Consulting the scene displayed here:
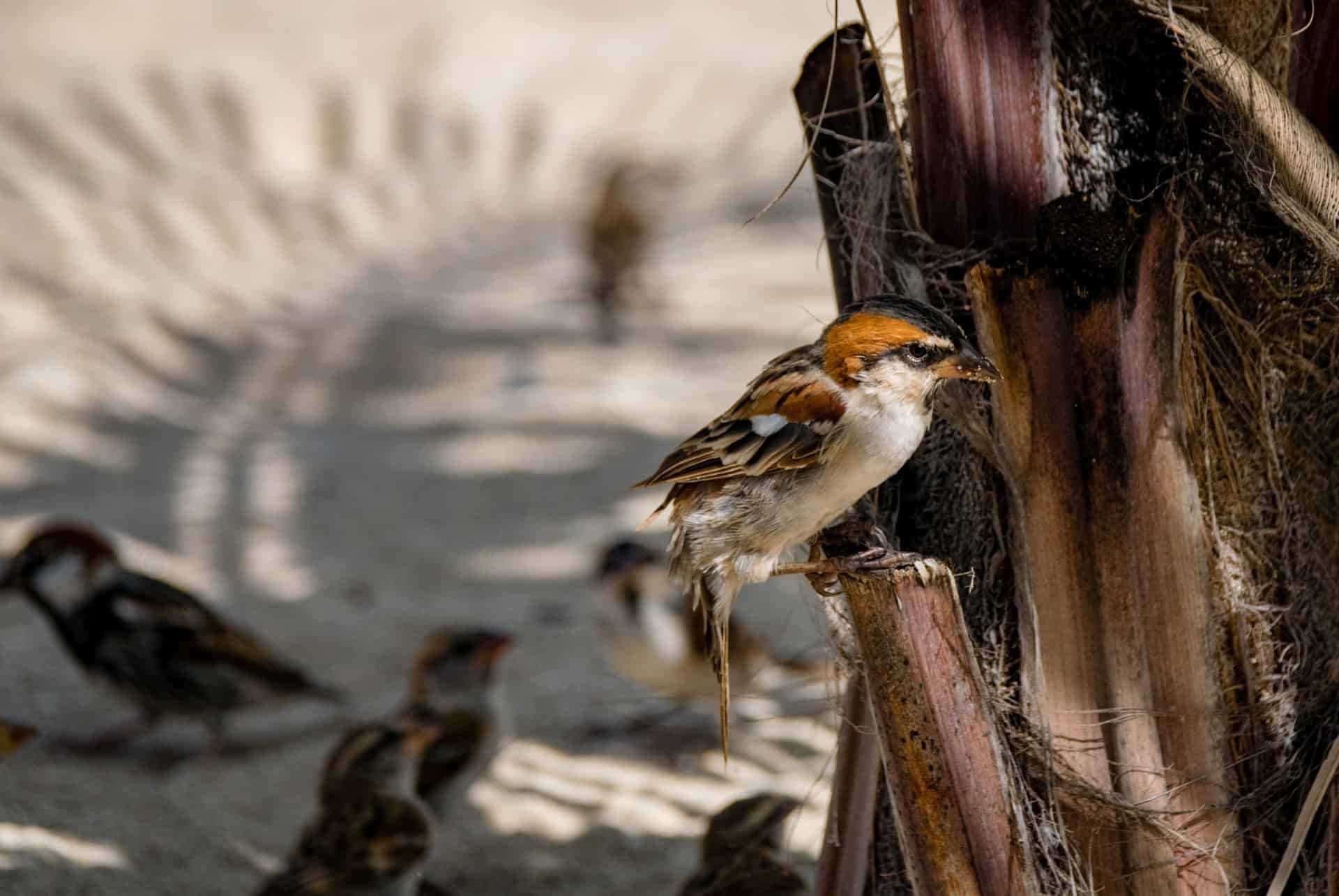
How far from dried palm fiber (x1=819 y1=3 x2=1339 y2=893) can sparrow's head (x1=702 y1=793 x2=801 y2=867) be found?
3.74 feet

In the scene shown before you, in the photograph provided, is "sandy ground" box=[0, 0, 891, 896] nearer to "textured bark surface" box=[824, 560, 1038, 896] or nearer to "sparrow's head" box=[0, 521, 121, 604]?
"sparrow's head" box=[0, 521, 121, 604]

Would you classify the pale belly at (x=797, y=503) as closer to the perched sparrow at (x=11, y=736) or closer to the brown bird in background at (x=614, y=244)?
the perched sparrow at (x=11, y=736)

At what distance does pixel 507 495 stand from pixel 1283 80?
612 cm

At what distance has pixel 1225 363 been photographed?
257 cm

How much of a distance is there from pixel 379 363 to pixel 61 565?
210 inches

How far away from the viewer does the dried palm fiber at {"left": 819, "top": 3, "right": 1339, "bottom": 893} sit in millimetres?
2422

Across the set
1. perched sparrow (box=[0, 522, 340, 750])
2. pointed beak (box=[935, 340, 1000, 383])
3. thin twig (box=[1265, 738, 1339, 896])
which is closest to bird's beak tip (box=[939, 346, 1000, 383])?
pointed beak (box=[935, 340, 1000, 383])

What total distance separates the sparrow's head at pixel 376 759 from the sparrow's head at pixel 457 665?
71cm

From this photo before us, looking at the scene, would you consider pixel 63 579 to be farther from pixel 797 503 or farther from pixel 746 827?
pixel 797 503

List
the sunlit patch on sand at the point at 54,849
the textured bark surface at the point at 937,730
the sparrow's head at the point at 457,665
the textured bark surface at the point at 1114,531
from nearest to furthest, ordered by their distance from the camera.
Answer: the textured bark surface at the point at 937,730 < the textured bark surface at the point at 1114,531 < the sunlit patch on sand at the point at 54,849 < the sparrow's head at the point at 457,665

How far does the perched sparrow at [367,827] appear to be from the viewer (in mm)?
3816

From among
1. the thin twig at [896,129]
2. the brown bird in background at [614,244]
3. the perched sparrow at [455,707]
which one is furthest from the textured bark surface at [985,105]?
the brown bird in background at [614,244]

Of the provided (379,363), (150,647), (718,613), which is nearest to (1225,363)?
(718,613)

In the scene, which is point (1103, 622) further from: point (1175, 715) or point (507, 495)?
point (507, 495)
